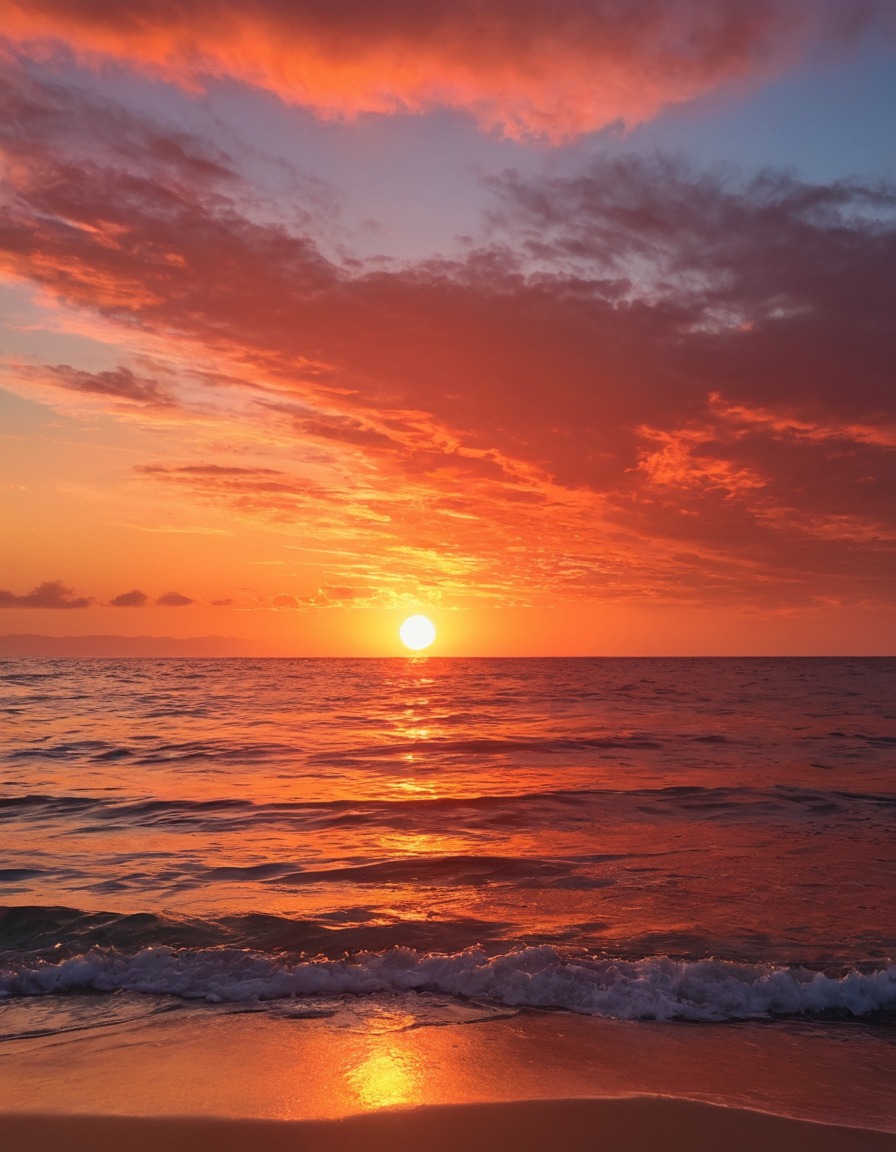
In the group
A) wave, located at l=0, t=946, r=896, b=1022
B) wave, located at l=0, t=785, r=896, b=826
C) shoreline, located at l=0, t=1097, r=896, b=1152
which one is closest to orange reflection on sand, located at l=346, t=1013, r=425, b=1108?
shoreline, located at l=0, t=1097, r=896, b=1152

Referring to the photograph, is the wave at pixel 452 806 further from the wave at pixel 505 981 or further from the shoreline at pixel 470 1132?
the shoreline at pixel 470 1132

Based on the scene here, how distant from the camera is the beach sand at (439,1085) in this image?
4.88m

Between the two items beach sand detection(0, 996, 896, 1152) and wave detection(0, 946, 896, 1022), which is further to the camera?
wave detection(0, 946, 896, 1022)

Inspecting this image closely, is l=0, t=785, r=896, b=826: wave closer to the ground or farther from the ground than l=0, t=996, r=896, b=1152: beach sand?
closer to the ground

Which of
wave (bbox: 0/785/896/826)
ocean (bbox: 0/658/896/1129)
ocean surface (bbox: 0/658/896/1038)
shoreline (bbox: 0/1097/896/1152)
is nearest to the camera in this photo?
shoreline (bbox: 0/1097/896/1152)

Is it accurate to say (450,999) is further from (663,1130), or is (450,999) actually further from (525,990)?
(663,1130)

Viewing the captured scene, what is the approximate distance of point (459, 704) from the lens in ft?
166

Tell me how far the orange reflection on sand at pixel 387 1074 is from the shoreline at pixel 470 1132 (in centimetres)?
16

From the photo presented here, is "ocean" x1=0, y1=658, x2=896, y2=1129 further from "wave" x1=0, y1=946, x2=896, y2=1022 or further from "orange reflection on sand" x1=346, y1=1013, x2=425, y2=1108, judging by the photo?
"orange reflection on sand" x1=346, y1=1013, x2=425, y2=1108

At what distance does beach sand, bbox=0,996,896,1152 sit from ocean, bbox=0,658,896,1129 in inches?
8.0

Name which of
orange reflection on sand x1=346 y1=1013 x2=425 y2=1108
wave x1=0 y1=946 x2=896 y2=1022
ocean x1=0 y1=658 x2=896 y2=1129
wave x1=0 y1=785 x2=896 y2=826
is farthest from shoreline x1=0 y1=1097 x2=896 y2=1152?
wave x1=0 y1=785 x2=896 y2=826

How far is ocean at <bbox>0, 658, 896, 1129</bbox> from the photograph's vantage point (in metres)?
7.38

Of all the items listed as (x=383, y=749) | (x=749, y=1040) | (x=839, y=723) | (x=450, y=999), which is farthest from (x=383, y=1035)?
(x=839, y=723)

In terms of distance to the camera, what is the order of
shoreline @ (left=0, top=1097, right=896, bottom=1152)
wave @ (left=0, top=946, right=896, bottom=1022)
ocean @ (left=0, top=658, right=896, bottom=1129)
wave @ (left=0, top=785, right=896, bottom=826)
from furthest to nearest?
wave @ (left=0, top=785, right=896, bottom=826) → ocean @ (left=0, top=658, right=896, bottom=1129) → wave @ (left=0, top=946, right=896, bottom=1022) → shoreline @ (left=0, top=1097, right=896, bottom=1152)
